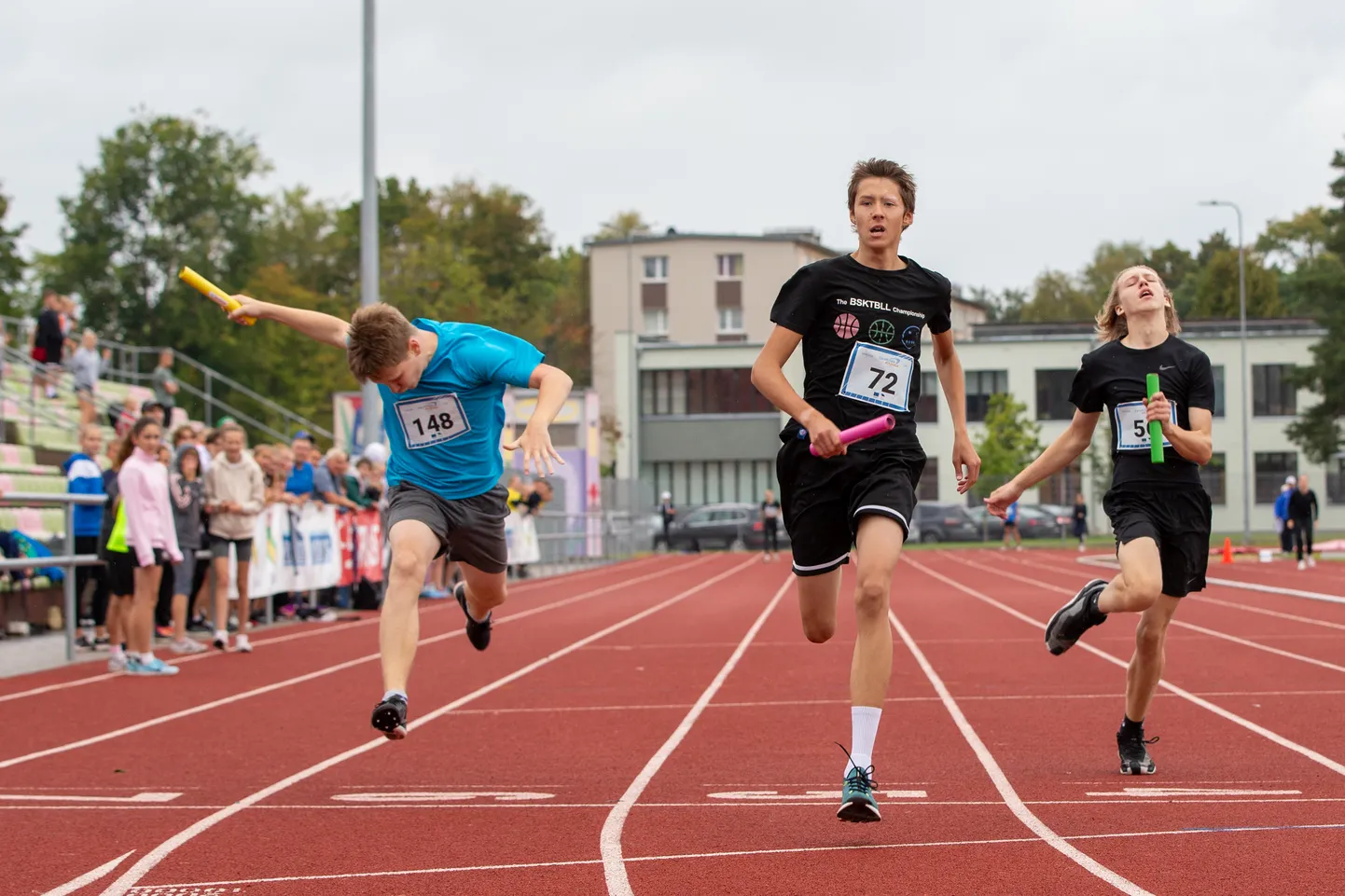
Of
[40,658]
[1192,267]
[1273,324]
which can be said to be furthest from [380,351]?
[1192,267]

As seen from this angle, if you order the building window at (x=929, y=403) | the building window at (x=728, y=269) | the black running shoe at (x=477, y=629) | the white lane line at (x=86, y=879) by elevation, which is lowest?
the white lane line at (x=86, y=879)

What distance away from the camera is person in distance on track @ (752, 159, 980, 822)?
5.94m

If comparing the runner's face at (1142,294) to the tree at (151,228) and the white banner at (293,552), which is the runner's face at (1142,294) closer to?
the white banner at (293,552)

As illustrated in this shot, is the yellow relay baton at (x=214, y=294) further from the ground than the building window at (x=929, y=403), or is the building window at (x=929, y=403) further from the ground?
the building window at (x=929, y=403)

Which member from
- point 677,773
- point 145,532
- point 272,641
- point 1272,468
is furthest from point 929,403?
point 677,773

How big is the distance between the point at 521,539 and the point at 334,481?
8998 mm

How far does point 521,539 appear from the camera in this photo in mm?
28047

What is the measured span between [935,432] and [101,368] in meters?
43.4

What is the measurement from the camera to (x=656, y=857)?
533cm

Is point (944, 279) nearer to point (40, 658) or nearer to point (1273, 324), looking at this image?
point (40, 658)

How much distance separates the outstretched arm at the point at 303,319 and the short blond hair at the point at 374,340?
31 cm

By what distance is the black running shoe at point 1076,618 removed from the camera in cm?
Answer: 706

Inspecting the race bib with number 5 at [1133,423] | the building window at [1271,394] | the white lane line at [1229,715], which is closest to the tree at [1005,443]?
the building window at [1271,394]

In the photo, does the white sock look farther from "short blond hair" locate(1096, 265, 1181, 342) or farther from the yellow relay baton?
the yellow relay baton
